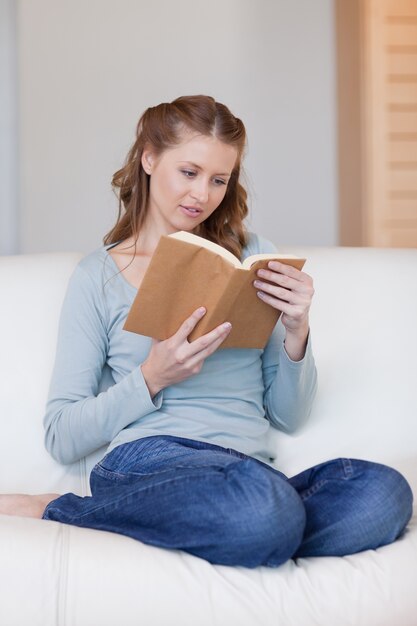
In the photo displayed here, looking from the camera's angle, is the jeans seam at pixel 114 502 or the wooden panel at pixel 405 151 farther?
the wooden panel at pixel 405 151

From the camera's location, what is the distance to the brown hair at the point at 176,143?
1902 millimetres

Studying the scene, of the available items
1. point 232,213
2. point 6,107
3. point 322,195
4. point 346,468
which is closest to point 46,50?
point 6,107

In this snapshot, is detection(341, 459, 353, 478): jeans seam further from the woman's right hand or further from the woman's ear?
the woman's ear

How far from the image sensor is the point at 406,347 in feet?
6.94

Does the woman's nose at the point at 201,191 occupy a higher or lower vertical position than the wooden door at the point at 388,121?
lower

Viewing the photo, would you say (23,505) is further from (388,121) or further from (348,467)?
(388,121)

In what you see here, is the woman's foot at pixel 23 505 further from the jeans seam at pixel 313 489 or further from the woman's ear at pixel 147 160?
the woman's ear at pixel 147 160

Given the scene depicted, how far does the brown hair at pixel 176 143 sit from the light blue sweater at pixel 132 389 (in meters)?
0.13

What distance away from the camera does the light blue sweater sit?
5.77 feet

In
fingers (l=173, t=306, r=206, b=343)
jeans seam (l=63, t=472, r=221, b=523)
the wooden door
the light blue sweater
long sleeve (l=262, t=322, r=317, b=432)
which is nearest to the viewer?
jeans seam (l=63, t=472, r=221, b=523)

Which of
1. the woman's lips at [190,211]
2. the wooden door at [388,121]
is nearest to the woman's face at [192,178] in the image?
the woman's lips at [190,211]

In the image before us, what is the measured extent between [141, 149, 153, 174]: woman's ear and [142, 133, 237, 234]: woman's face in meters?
0.02

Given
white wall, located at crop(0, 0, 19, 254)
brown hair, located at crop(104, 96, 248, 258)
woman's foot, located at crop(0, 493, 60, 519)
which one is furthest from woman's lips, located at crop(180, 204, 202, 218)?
white wall, located at crop(0, 0, 19, 254)

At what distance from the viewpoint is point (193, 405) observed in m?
1.81
